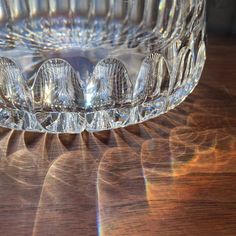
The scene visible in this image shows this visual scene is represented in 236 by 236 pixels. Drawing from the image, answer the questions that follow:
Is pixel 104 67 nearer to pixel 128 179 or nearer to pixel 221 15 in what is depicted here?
pixel 128 179

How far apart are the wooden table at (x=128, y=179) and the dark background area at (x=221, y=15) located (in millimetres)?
298

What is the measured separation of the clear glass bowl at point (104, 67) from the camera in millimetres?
431

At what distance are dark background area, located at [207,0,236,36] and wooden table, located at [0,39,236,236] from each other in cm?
30

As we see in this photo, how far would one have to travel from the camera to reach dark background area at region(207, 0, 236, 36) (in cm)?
75

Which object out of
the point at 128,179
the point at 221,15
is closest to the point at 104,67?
the point at 128,179

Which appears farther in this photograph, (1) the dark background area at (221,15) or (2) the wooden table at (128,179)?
(1) the dark background area at (221,15)

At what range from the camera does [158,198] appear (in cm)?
37

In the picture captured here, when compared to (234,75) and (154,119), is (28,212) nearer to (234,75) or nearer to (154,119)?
(154,119)

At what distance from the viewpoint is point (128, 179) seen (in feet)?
1.27

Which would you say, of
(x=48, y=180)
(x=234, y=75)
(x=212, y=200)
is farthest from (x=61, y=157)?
(x=234, y=75)

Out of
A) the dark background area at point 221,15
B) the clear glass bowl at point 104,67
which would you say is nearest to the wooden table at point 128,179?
the clear glass bowl at point 104,67

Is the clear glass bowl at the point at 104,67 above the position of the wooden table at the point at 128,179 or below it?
above

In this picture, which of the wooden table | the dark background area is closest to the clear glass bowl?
the wooden table

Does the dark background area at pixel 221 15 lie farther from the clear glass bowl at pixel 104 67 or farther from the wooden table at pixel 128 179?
the wooden table at pixel 128 179
